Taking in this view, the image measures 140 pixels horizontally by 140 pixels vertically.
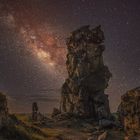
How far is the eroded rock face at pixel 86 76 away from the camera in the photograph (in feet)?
301

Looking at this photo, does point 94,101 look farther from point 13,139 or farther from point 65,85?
point 13,139

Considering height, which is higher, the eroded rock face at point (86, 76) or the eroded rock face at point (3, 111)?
the eroded rock face at point (86, 76)

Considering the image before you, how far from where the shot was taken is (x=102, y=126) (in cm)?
7306

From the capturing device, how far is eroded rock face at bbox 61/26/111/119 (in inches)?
3615

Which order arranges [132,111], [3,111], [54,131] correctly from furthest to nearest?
1. [54,131]
2. [3,111]
3. [132,111]

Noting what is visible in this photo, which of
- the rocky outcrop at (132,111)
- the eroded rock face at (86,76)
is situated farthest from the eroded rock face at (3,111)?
the eroded rock face at (86,76)

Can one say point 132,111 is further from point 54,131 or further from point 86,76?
point 86,76

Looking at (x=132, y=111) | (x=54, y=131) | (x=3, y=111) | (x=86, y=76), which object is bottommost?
(x=54, y=131)

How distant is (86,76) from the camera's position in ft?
316

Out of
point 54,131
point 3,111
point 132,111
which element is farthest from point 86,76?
point 132,111

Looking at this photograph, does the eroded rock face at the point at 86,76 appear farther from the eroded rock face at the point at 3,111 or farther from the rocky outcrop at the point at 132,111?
the rocky outcrop at the point at 132,111

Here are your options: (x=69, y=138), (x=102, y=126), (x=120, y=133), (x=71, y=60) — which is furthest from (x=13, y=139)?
(x=71, y=60)

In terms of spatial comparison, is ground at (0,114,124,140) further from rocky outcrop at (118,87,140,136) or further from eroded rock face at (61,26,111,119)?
rocky outcrop at (118,87,140,136)

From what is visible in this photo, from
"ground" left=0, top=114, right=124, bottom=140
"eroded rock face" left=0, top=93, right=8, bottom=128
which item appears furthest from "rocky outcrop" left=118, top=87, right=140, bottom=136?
"eroded rock face" left=0, top=93, right=8, bottom=128
